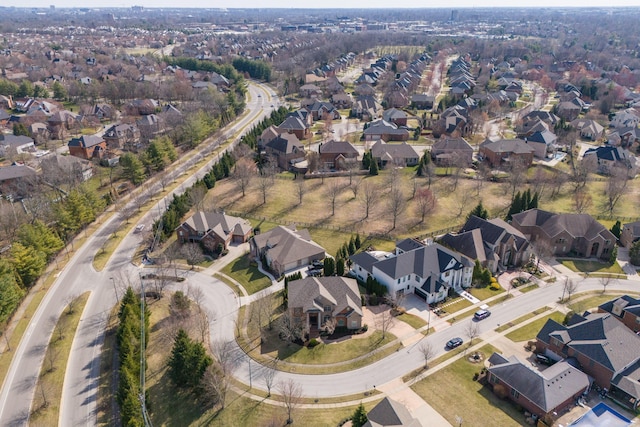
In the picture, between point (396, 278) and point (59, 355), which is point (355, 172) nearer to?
point (396, 278)

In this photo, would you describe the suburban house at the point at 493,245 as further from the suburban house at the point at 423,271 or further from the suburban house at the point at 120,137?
the suburban house at the point at 120,137

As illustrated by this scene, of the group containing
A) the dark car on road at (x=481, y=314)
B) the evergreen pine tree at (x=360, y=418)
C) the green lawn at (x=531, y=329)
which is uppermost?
the evergreen pine tree at (x=360, y=418)

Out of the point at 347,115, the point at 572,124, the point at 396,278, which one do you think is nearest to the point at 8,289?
Result: the point at 396,278

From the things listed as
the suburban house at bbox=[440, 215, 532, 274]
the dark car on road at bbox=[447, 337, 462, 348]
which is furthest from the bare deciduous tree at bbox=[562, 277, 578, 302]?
the dark car on road at bbox=[447, 337, 462, 348]

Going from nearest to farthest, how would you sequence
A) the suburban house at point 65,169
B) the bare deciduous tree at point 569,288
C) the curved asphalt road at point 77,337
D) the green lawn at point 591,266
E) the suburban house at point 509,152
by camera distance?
1. the curved asphalt road at point 77,337
2. the bare deciduous tree at point 569,288
3. the green lawn at point 591,266
4. the suburban house at point 65,169
5. the suburban house at point 509,152

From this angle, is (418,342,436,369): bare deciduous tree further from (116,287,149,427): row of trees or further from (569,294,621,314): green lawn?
(116,287,149,427): row of trees

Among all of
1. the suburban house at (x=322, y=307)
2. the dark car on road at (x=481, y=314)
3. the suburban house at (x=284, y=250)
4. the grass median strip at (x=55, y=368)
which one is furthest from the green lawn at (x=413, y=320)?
the grass median strip at (x=55, y=368)

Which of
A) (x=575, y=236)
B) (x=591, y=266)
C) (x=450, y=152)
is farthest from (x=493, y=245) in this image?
(x=450, y=152)
